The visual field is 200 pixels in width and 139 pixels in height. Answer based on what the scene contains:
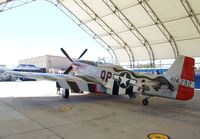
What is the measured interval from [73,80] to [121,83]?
7.72ft

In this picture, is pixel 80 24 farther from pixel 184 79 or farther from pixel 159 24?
pixel 184 79

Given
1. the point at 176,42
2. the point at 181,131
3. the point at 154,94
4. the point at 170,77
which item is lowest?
the point at 181,131

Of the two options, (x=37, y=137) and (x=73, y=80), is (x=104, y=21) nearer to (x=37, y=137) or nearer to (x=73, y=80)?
(x=73, y=80)

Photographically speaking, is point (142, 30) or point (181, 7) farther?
point (142, 30)

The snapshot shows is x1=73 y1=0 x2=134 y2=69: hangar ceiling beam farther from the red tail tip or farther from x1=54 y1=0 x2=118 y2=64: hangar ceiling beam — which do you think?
the red tail tip

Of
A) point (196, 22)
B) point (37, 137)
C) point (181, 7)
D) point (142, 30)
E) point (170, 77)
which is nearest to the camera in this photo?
point (37, 137)

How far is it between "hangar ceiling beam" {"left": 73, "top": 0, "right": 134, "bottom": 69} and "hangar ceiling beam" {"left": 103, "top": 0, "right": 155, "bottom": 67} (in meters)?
2.14

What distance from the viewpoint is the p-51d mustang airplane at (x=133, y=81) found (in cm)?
739

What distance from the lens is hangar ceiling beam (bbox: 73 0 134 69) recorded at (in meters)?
18.2

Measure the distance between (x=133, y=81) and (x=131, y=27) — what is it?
36.5 feet

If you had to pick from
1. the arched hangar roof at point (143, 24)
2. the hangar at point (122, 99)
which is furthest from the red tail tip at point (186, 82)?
the arched hangar roof at point (143, 24)

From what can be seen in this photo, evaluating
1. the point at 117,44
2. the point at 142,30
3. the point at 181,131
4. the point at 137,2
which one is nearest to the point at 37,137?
the point at 181,131

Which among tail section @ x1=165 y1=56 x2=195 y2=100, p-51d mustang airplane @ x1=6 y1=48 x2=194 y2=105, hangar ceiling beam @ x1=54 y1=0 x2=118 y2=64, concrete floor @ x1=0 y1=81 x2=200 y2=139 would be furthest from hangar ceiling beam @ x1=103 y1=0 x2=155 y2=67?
concrete floor @ x1=0 y1=81 x2=200 y2=139

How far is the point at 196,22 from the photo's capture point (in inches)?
615
